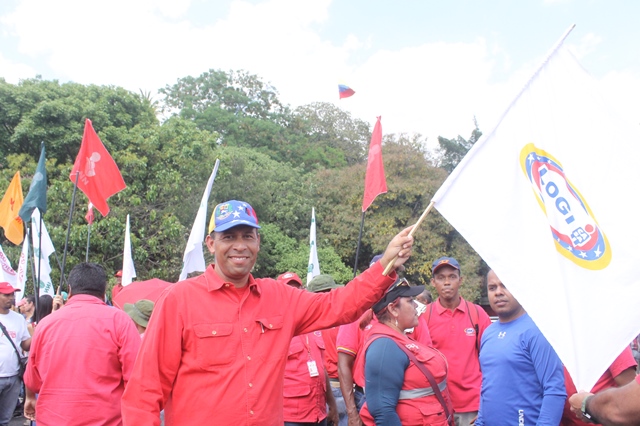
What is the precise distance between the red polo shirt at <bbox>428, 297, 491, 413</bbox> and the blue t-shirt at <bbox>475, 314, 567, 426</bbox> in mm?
A: 1072

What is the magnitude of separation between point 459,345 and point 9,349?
4.93 m

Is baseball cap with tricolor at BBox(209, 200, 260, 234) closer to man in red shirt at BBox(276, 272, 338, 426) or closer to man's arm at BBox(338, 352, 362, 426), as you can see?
man in red shirt at BBox(276, 272, 338, 426)

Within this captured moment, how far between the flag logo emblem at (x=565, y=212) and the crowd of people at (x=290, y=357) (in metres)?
0.60

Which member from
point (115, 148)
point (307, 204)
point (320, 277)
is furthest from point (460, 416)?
point (307, 204)

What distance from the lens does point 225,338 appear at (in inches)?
113

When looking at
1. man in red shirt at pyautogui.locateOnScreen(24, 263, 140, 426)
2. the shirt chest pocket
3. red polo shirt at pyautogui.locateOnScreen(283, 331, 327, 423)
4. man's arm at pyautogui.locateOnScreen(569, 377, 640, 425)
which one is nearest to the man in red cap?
man in red shirt at pyautogui.locateOnScreen(24, 263, 140, 426)

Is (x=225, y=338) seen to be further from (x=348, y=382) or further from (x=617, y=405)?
(x=348, y=382)

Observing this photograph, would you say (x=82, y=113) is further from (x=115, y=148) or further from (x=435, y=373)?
(x=435, y=373)

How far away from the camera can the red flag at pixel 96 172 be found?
877 centimetres

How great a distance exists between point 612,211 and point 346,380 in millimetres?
2870

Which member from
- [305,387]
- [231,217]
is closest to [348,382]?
[305,387]

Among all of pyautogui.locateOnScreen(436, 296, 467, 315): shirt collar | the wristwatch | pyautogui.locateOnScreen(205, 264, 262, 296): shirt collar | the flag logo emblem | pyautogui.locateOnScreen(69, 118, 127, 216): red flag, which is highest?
pyautogui.locateOnScreen(69, 118, 127, 216): red flag

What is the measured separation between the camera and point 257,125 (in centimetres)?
3656

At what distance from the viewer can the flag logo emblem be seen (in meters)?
2.72
